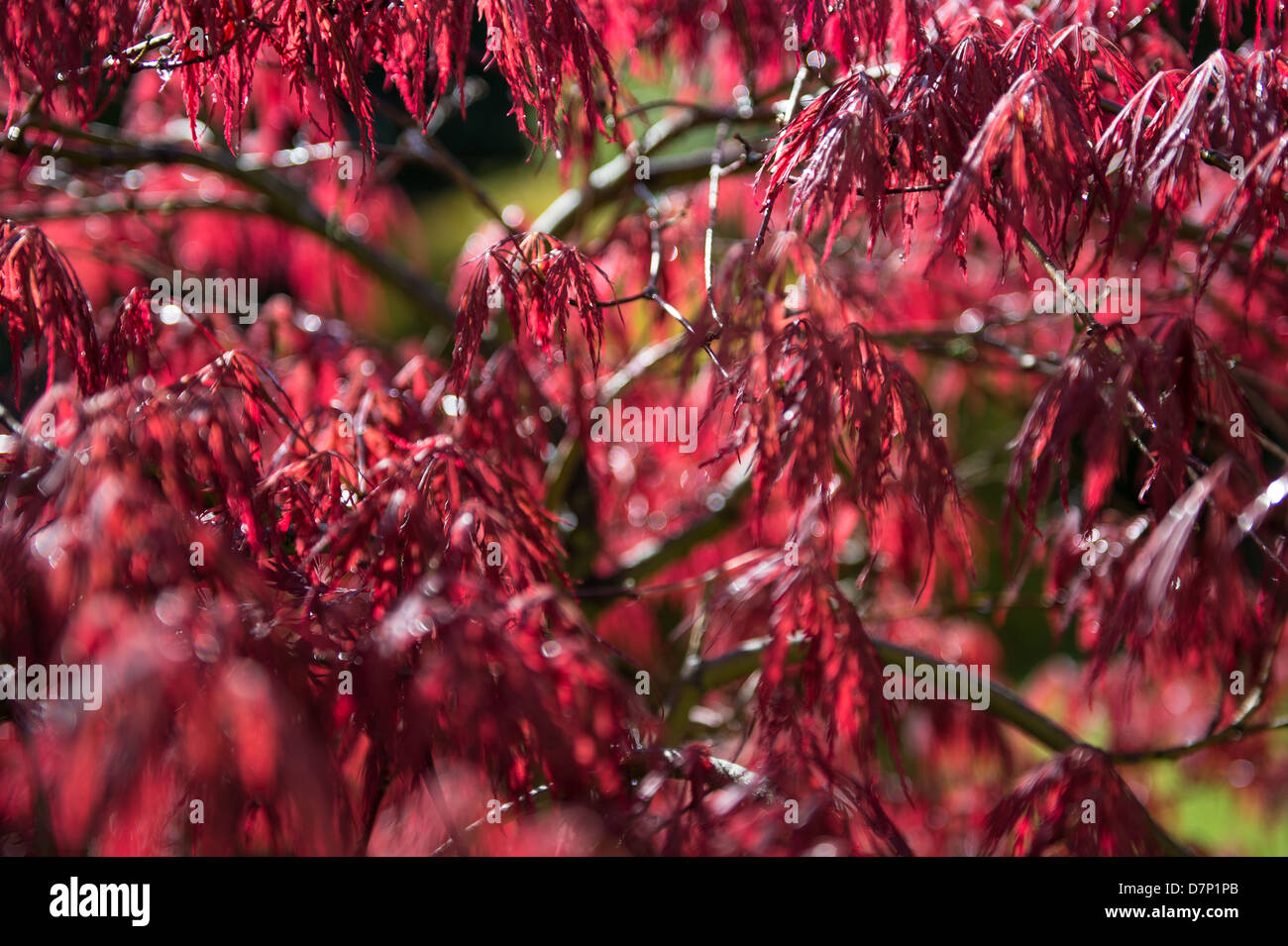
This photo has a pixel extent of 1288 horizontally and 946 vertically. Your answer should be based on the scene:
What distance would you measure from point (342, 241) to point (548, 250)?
52.9 inches

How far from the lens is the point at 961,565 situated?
98.0 inches

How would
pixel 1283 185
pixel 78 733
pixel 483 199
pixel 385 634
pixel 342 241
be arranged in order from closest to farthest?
pixel 78 733
pixel 385 634
pixel 1283 185
pixel 483 199
pixel 342 241

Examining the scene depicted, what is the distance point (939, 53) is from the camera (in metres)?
1.27

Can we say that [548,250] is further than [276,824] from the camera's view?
Yes

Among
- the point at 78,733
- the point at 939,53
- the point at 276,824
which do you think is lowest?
the point at 276,824

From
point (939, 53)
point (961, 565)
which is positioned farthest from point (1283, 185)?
point (961, 565)

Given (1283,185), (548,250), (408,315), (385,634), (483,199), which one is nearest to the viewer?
(385,634)

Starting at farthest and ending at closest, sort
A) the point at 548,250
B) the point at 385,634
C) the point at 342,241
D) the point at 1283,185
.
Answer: the point at 342,241, the point at 548,250, the point at 1283,185, the point at 385,634

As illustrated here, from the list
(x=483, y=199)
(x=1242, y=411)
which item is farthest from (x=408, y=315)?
(x=1242, y=411)

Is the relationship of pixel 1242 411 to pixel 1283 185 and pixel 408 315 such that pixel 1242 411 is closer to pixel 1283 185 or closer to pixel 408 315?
pixel 1283 185

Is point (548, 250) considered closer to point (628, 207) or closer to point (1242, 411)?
point (1242, 411)

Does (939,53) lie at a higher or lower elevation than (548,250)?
higher
